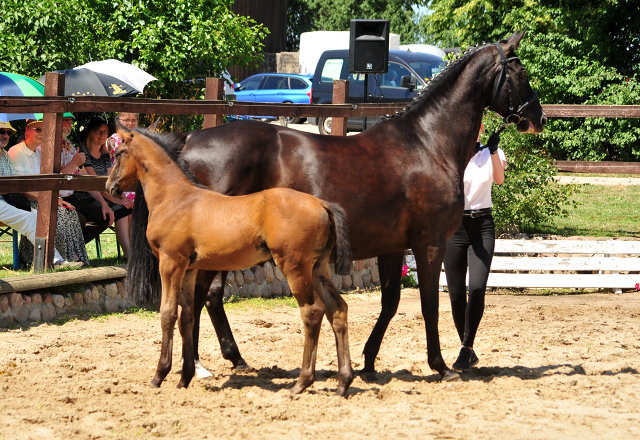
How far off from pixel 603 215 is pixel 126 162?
34.8 ft

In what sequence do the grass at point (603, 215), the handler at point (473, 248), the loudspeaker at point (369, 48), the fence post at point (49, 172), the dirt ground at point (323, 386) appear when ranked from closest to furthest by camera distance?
the dirt ground at point (323, 386)
the handler at point (473, 248)
the fence post at point (49, 172)
the loudspeaker at point (369, 48)
the grass at point (603, 215)

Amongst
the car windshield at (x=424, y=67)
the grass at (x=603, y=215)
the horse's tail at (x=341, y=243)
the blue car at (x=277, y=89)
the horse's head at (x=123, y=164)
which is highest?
the car windshield at (x=424, y=67)

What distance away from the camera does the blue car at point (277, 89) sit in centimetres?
2423

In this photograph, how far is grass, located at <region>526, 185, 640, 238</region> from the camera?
472 inches

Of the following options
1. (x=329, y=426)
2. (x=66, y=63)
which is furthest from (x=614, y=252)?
(x=66, y=63)

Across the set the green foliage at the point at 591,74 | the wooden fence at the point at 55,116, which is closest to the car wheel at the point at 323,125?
the green foliage at the point at 591,74

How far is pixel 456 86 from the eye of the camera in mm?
5453

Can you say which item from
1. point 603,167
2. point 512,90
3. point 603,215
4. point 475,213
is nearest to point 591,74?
point 603,167

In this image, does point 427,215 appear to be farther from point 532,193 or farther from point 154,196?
point 532,193

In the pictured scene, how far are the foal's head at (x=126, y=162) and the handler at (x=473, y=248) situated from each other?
245cm

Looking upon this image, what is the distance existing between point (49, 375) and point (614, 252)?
6.96m

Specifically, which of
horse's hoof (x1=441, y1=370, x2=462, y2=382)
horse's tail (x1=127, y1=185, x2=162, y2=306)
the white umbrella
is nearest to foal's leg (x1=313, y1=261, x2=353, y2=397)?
horse's hoof (x1=441, y1=370, x2=462, y2=382)

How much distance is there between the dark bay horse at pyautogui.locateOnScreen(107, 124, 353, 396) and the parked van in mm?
12501

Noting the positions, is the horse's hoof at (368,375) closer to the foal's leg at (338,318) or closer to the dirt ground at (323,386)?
the dirt ground at (323,386)
